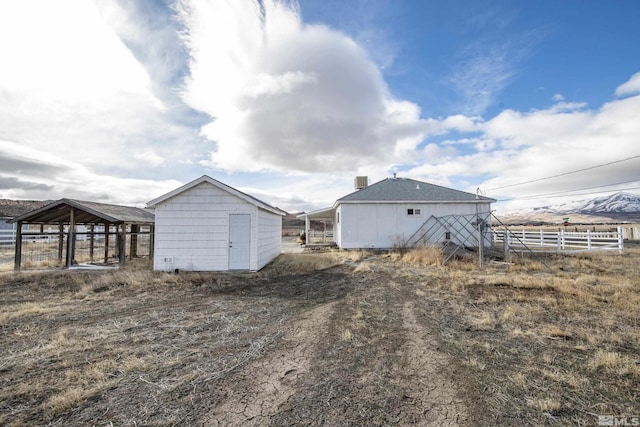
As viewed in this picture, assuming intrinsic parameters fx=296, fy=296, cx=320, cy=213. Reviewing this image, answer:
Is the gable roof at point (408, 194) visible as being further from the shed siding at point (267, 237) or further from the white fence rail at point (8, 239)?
the white fence rail at point (8, 239)

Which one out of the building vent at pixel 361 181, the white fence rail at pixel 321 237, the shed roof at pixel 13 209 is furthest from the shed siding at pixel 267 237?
the shed roof at pixel 13 209

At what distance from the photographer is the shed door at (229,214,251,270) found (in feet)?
39.4

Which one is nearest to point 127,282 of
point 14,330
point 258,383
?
point 14,330

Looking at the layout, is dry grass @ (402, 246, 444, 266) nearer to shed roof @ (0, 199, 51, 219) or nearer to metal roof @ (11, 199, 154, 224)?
metal roof @ (11, 199, 154, 224)

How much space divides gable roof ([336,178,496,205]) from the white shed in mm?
8905

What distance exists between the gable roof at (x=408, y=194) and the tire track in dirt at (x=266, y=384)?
1517cm

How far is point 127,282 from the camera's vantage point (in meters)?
10.3

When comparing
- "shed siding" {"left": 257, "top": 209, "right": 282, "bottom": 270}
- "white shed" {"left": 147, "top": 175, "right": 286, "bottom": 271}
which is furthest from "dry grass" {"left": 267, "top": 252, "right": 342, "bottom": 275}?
"white shed" {"left": 147, "top": 175, "right": 286, "bottom": 271}

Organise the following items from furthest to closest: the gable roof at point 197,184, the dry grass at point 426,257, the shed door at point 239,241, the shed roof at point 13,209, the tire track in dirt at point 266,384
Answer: the shed roof at point 13,209 < the dry grass at point 426,257 < the shed door at point 239,241 < the gable roof at point 197,184 < the tire track in dirt at point 266,384

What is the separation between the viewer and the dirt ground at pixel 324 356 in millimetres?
3139

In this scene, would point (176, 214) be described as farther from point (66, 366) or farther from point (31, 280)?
point (66, 366)

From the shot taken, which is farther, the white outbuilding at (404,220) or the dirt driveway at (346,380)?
the white outbuilding at (404,220)

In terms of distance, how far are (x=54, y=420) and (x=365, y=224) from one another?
17.9m

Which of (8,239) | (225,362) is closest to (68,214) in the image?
(225,362)
